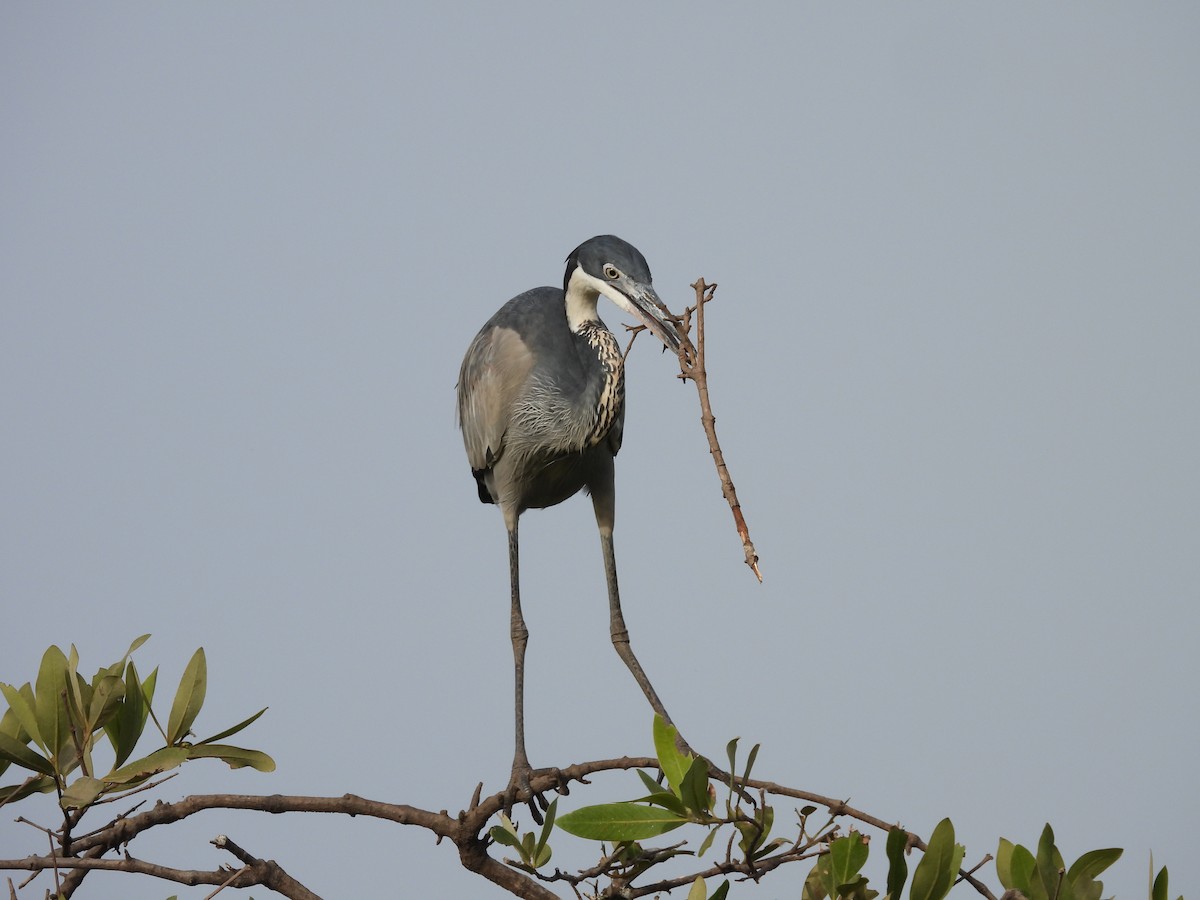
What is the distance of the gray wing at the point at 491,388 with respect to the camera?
421 cm

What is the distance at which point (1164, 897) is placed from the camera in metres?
2.08

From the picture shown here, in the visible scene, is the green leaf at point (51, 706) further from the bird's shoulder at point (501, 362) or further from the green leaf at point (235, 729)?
the bird's shoulder at point (501, 362)

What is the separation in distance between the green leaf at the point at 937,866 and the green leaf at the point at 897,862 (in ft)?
0.12

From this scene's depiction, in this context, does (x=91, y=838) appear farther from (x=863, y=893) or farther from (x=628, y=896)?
(x=863, y=893)

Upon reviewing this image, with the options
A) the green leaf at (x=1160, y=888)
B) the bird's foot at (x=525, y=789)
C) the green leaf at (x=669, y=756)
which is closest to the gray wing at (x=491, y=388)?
the bird's foot at (x=525, y=789)

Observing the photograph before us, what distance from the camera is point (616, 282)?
157 inches

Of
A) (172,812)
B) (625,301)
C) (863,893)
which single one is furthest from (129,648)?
(625,301)

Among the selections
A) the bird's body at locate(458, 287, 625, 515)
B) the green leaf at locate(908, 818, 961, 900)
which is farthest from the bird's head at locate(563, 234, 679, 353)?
the green leaf at locate(908, 818, 961, 900)

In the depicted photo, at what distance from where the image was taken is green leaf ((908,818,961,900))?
2.05 m

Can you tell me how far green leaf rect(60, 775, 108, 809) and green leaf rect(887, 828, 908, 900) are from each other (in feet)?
4.17

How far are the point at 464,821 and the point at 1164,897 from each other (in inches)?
55.2

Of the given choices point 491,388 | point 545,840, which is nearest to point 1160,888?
point 545,840

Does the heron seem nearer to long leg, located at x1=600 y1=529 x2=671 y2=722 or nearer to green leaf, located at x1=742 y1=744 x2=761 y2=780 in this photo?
long leg, located at x1=600 y1=529 x2=671 y2=722

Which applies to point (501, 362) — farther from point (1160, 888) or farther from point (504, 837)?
point (1160, 888)
